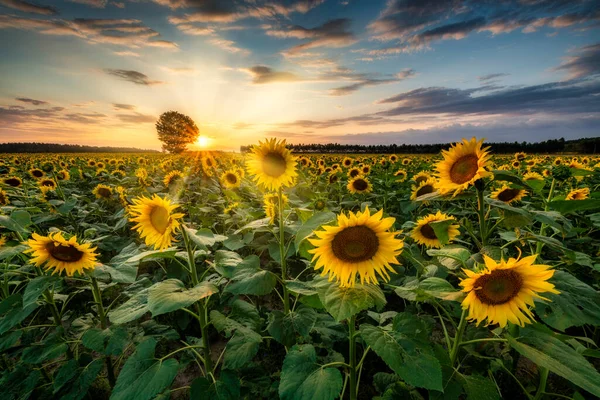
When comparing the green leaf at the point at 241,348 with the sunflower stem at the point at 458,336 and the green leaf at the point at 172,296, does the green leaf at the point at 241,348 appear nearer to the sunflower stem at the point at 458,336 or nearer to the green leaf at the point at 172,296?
the green leaf at the point at 172,296

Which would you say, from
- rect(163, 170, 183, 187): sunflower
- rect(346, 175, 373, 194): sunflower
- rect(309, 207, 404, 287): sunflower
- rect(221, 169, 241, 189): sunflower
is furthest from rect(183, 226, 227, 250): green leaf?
rect(163, 170, 183, 187): sunflower

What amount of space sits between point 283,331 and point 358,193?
536cm

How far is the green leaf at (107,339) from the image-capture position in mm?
2195

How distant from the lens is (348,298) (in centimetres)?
162

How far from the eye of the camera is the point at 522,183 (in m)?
1.65

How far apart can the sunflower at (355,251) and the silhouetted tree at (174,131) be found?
78.4 metres

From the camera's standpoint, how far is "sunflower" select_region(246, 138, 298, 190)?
8.90ft

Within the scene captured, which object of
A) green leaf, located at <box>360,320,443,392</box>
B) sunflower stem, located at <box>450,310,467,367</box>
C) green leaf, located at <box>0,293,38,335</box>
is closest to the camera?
green leaf, located at <box>360,320,443,392</box>

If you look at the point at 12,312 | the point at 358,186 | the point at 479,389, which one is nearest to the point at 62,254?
the point at 12,312

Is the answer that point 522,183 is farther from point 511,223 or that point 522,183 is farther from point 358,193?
point 358,193

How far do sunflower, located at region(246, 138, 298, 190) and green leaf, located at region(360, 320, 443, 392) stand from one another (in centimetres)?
148

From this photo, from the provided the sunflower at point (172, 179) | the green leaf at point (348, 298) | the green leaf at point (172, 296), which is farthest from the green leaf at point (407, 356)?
the sunflower at point (172, 179)

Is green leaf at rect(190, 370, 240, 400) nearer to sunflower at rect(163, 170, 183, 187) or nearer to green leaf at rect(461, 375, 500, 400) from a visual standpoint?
green leaf at rect(461, 375, 500, 400)

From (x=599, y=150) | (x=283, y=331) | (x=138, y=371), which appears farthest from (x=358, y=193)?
(x=599, y=150)
